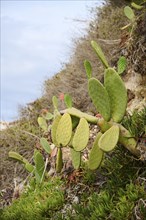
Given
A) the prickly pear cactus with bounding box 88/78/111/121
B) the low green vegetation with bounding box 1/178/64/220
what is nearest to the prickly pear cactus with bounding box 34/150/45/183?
the low green vegetation with bounding box 1/178/64/220

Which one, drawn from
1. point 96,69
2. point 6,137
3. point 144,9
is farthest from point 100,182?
point 6,137

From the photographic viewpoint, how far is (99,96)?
2.84 metres

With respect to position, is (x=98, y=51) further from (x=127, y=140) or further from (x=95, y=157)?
(x=95, y=157)

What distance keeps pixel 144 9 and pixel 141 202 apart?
4365 mm

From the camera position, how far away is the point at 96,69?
7594 mm

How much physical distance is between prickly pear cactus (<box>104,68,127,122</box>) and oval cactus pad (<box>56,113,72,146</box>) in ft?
0.98

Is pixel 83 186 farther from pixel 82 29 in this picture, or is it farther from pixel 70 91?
pixel 82 29

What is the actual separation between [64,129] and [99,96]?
0.36 metres

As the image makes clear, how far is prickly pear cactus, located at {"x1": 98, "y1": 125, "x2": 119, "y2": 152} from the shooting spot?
2.66 meters

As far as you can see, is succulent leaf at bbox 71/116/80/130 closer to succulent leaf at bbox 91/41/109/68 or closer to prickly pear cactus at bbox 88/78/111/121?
prickly pear cactus at bbox 88/78/111/121

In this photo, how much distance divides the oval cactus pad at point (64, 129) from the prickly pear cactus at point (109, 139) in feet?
1.08

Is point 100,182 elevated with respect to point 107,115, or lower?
lower

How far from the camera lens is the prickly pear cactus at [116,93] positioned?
283cm

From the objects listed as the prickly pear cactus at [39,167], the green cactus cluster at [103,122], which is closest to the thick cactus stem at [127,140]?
the green cactus cluster at [103,122]
